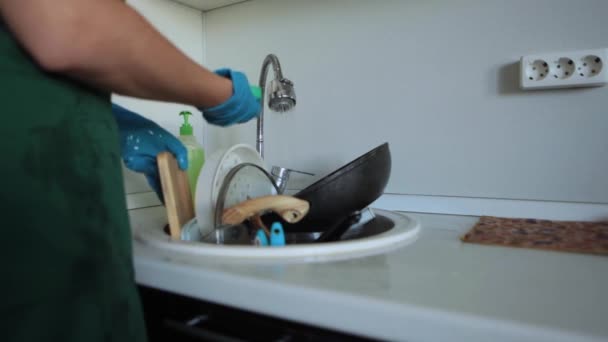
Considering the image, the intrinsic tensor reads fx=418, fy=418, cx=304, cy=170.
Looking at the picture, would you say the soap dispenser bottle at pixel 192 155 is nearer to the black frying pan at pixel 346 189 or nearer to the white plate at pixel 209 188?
the white plate at pixel 209 188

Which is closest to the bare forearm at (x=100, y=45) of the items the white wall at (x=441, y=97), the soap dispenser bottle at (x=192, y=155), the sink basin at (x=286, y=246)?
the sink basin at (x=286, y=246)

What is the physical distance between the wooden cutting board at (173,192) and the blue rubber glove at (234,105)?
14cm

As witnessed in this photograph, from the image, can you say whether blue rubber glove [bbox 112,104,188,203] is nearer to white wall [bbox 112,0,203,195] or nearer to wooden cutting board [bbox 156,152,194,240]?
wooden cutting board [bbox 156,152,194,240]

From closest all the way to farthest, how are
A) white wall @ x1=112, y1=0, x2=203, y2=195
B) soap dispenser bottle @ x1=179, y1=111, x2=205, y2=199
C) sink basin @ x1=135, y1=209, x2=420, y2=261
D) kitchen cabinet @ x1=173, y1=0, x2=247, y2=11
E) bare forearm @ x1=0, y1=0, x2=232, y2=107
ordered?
bare forearm @ x1=0, y1=0, x2=232, y2=107 < sink basin @ x1=135, y1=209, x2=420, y2=261 < soap dispenser bottle @ x1=179, y1=111, x2=205, y2=199 < white wall @ x1=112, y1=0, x2=203, y2=195 < kitchen cabinet @ x1=173, y1=0, x2=247, y2=11

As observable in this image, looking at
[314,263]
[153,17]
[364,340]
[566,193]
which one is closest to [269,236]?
[314,263]

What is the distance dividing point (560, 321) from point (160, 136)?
637 millimetres

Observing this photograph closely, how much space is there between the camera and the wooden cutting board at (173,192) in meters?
0.72

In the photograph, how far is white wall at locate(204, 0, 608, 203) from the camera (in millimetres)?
809

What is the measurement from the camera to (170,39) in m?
1.17

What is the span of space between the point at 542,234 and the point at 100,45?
0.69m

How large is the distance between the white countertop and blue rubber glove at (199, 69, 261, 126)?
0.67ft

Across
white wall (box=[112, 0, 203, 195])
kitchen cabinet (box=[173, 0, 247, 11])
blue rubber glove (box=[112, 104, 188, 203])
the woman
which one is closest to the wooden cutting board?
blue rubber glove (box=[112, 104, 188, 203])

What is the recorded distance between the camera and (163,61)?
439 millimetres

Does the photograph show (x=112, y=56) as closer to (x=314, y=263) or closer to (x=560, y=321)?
(x=314, y=263)
